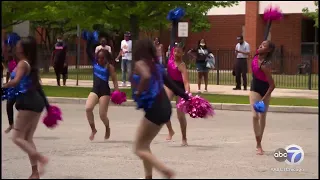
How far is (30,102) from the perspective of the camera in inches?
293

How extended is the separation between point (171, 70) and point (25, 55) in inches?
141

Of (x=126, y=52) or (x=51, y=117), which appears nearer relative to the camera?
(x=51, y=117)

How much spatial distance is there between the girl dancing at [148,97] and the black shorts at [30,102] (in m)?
1.22

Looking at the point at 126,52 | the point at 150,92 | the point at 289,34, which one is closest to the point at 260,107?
the point at 150,92

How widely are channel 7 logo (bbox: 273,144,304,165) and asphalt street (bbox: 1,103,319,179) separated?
87mm

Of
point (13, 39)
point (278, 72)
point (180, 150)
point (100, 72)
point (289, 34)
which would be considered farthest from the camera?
point (289, 34)

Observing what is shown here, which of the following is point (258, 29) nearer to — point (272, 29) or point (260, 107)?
point (272, 29)

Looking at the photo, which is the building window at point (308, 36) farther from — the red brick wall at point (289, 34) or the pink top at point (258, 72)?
the pink top at point (258, 72)

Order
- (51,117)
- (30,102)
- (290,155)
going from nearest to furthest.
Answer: (30,102), (51,117), (290,155)

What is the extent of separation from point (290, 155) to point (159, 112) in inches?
133

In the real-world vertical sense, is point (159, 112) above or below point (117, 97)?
above

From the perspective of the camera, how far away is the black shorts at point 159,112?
22.5ft

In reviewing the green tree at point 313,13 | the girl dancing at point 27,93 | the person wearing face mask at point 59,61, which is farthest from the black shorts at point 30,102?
the green tree at point 313,13

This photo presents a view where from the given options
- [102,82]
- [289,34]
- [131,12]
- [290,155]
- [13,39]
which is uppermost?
[131,12]
